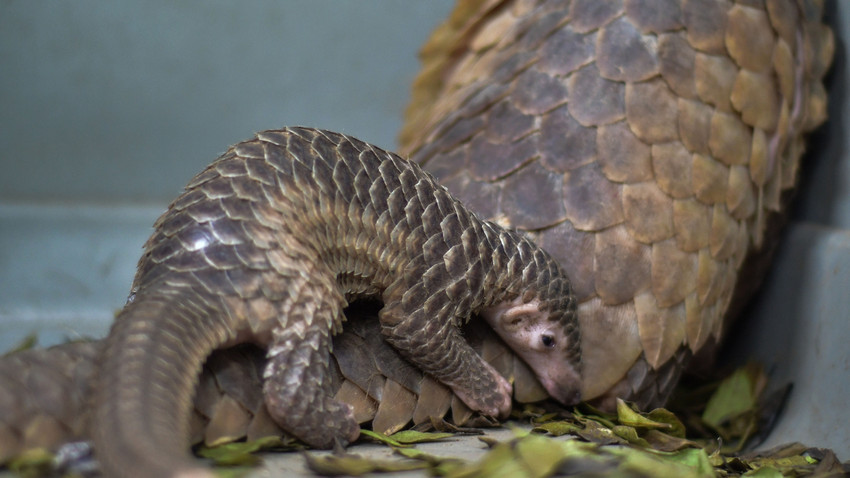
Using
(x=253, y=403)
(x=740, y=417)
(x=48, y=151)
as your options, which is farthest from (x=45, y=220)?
(x=740, y=417)

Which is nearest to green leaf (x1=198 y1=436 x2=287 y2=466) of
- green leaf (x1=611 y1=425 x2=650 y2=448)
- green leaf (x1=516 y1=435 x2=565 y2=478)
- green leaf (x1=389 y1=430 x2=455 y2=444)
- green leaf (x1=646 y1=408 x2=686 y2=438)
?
green leaf (x1=389 y1=430 x2=455 y2=444)

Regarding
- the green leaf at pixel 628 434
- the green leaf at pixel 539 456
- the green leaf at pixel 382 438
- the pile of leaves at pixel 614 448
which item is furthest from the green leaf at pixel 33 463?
the green leaf at pixel 628 434

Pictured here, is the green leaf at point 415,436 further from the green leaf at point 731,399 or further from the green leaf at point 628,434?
the green leaf at point 731,399

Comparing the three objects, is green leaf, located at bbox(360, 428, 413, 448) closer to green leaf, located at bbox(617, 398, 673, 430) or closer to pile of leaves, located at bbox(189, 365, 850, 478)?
pile of leaves, located at bbox(189, 365, 850, 478)

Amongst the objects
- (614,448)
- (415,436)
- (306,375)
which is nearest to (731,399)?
(614,448)

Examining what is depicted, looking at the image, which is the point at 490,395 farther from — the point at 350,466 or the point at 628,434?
the point at 350,466

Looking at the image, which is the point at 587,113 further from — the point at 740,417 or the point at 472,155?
the point at 740,417
